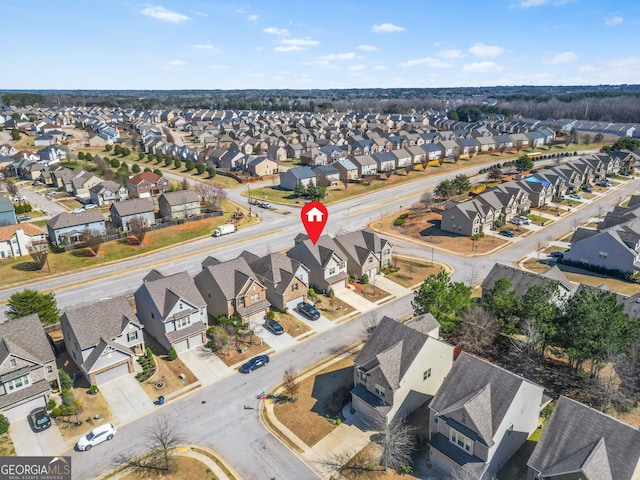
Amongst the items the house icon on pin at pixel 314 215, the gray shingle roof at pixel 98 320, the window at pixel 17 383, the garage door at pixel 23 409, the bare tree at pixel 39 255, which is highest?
the house icon on pin at pixel 314 215

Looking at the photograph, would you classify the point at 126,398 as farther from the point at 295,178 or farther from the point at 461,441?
the point at 295,178

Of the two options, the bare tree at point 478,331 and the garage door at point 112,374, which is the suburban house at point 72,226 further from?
the bare tree at point 478,331

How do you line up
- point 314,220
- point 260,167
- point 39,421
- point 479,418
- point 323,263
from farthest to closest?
1. point 260,167
2. point 314,220
3. point 323,263
4. point 39,421
5. point 479,418

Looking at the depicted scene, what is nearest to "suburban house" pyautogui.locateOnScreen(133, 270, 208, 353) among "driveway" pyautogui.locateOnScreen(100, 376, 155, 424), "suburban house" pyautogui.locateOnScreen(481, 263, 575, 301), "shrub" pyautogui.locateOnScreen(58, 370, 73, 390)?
"driveway" pyautogui.locateOnScreen(100, 376, 155, 424)

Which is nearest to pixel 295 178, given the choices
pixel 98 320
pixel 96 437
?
pixel 98 320

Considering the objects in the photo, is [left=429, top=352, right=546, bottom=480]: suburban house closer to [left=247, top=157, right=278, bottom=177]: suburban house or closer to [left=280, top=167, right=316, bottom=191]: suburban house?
[left=280, top=167, right=316, bottom=191]: suburban house

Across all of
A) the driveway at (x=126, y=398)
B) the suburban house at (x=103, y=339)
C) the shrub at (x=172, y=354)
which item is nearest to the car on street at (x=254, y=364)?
the shrub at (x=172, y=354)

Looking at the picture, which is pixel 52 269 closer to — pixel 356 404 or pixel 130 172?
pixel 356 404
